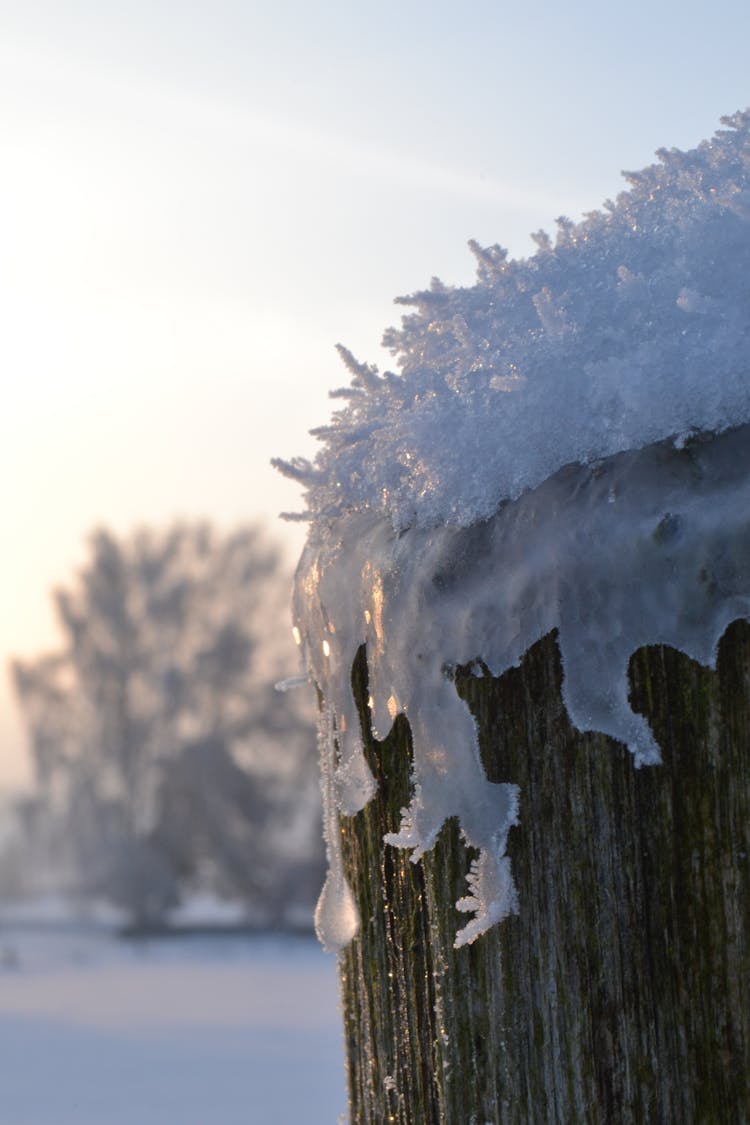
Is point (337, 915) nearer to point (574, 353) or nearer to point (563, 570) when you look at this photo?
point (563, 570)

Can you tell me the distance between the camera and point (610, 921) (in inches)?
40.6

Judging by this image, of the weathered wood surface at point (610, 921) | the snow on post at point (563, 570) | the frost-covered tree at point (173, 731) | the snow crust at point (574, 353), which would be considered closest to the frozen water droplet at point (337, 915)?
the snow on post at point (563, 570)

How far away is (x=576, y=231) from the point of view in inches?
49.8

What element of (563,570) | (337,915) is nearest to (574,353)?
(563,570)

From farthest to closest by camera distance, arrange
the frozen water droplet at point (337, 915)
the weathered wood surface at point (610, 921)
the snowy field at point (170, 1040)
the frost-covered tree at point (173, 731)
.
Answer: the frost-covered tree at point (173, 731) → the snowy field at point (170, 1040) → the frozen water droplet at point (337, 915) → the weathered wood surface at point (610, 921)

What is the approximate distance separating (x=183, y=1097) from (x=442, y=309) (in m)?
6.38

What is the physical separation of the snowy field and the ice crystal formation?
5.42 m

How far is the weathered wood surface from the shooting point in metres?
0.99

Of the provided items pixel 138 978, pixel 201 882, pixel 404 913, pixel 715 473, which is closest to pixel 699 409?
pixel 715 473

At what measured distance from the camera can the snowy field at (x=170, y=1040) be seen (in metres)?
6.15

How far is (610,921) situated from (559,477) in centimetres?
45

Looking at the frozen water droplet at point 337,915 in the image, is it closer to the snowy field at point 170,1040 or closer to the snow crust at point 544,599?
the snow crust at point 544,599

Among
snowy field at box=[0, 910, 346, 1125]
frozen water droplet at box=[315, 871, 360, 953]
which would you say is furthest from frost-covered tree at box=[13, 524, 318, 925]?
frozen water droplet at box=[315, 871, 360, 953]

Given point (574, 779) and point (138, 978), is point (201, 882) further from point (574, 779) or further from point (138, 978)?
point (574, 779)
